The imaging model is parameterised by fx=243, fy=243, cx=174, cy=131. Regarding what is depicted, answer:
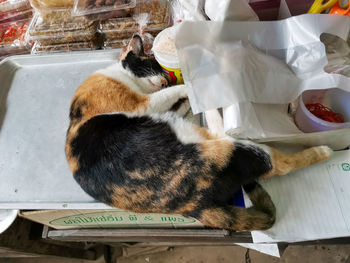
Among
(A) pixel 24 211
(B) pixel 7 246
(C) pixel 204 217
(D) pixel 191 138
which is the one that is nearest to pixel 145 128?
(D) pixel 191 138

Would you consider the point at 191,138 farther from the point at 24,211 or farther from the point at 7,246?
the point at 7,246

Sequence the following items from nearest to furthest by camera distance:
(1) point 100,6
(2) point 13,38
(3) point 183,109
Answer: (3) point 183,109 → (1) point 100,6 → (2) point 13,38

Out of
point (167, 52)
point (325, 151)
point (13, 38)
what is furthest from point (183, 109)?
point (13, 38)

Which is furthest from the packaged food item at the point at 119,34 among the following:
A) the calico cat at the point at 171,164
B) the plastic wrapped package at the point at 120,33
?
the calico cat at the point at 171,164

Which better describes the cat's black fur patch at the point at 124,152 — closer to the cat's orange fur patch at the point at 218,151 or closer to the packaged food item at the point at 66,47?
the cat's orange fur patch at the point at 218,151

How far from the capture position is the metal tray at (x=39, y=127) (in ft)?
2.55

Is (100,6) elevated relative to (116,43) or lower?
elevated

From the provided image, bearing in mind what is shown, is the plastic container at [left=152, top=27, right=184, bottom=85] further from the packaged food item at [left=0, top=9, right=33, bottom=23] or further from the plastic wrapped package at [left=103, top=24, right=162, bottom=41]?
the packaged food item at [left=0, top=9, right=33, bottom=23]

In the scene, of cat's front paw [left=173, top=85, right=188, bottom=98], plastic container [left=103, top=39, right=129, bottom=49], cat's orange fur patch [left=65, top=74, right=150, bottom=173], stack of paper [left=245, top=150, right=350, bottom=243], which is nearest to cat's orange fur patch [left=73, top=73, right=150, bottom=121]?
cat's orange fur patch [left=65, top=74, right=150, bottom=173]

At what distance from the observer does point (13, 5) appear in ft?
3.83

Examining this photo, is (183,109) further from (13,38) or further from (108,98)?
(13,38)

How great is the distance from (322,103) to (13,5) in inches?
54.5

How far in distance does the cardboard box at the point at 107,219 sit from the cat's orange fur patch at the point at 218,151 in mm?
263

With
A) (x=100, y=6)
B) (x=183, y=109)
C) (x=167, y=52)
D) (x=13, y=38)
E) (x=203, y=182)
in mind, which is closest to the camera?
(x=203, y=182)
